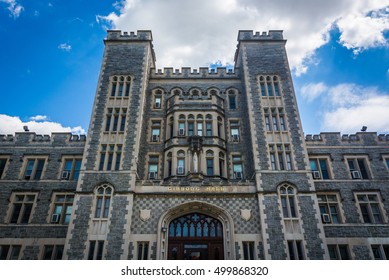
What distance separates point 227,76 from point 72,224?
776 inches

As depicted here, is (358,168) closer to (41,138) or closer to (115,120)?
(115,120)

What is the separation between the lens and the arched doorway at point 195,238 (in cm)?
1998

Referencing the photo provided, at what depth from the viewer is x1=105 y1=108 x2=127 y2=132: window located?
79.9 ft

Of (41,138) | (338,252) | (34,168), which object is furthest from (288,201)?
(41,138)

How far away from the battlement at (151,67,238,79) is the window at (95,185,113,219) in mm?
13265

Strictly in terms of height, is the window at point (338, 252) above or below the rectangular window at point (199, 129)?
below

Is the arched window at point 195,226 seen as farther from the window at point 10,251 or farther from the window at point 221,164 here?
the window at point 10,251

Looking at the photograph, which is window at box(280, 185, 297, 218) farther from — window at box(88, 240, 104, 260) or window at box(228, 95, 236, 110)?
window at box(88, 240, 104, 260)

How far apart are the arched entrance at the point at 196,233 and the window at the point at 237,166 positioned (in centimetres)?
454

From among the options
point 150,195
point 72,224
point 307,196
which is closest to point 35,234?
point 72,224

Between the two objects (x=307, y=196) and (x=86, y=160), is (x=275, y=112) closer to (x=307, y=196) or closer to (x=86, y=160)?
(x=307, y=196)

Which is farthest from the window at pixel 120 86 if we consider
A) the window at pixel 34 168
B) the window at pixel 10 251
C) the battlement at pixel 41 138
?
the window at pixel 10 251

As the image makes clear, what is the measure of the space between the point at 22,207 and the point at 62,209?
316 cm

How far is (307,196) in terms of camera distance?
21.1 metres
